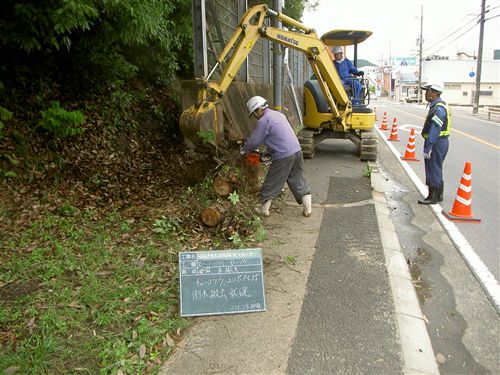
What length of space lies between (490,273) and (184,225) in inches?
144

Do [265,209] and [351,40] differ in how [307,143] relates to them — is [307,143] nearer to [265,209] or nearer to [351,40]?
[351,40]

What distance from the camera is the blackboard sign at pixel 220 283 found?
3.55 metres

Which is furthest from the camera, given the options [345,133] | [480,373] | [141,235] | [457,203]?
[345,133]

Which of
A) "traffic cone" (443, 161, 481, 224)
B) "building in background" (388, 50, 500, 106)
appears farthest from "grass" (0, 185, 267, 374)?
"building in background" (388, 50, 500, 106)

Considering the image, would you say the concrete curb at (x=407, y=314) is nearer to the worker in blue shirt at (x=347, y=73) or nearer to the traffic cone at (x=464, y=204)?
the traffic cone at (x=464, y=204)

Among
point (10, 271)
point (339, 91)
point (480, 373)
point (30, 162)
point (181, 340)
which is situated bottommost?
point (480, 373)

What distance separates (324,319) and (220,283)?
0.95 meters

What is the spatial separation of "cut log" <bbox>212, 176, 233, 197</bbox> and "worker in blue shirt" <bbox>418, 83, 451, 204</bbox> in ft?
11.2

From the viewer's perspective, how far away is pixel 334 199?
704 centimetres

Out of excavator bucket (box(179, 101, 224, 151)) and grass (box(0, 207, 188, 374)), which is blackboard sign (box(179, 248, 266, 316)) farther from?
excavator bucket (box(179, 101, 224, 151))

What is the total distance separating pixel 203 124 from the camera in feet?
19.0

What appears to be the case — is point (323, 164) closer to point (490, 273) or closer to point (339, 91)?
point (339, 91)

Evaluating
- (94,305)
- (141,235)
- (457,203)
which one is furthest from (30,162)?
(457,203)

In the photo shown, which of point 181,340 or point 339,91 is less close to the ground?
point 339,91
